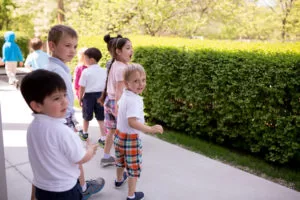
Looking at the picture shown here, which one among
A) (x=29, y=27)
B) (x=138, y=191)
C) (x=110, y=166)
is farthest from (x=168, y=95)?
(x=29, y=27)

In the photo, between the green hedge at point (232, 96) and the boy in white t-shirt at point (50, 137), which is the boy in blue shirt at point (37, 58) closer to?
the green hedge at point (232, 96)

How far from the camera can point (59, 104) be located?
1.99 meters

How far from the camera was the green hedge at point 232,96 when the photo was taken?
411 centimetres

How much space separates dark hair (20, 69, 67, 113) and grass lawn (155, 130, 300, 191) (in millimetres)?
3182

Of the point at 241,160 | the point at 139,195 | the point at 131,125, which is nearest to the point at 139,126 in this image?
the point at 131,125

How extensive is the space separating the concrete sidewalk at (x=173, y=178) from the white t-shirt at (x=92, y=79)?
96 cm

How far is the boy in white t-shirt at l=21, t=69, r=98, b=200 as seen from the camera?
1.96 meters

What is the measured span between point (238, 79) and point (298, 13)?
30.8ft

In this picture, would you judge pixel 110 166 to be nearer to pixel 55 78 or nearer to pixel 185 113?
pixel 185 113

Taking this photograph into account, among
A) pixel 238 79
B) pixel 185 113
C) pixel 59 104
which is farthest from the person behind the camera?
pixel 185 113

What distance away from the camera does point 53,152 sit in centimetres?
198

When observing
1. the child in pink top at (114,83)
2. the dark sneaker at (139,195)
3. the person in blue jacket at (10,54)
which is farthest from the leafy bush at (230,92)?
the person in blue jacket at (10,54)

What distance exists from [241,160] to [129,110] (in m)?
2.34

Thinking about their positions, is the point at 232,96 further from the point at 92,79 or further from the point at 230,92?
the point at 92,79
